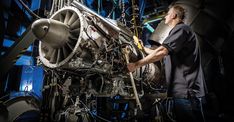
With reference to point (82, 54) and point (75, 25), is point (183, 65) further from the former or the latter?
point (75, 25)

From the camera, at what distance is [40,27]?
8.19 ft

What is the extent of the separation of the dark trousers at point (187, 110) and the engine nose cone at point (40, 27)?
5.74 ft

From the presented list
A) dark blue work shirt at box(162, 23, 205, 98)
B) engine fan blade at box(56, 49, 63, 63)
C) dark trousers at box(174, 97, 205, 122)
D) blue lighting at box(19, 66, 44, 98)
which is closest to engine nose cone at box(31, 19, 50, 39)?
engine fan blade at box(56, 49, 63, 63)

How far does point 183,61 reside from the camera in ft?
8.32

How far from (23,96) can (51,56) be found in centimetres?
237

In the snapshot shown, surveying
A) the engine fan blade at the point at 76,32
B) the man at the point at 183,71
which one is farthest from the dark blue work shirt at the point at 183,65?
the engine fan blade at the point at 76,32

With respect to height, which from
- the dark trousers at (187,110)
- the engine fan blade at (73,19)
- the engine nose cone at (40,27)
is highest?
the engine fan blade at (73,19)

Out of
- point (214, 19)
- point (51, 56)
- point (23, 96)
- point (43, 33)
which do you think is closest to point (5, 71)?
point (23, 96)

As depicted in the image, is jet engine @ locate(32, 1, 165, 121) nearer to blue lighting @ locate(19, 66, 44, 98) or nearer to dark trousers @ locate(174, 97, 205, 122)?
dark trousers @ locate(174, 97, 205, 122)

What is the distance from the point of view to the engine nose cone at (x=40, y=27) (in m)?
2.48

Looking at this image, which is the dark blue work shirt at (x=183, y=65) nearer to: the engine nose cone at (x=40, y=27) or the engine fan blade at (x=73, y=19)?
the engine fan blade at (x=73, y=19)

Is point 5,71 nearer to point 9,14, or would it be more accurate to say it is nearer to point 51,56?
point 51,56

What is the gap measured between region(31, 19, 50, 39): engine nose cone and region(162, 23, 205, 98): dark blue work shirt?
142cm

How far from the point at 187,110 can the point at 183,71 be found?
452 millimetres
